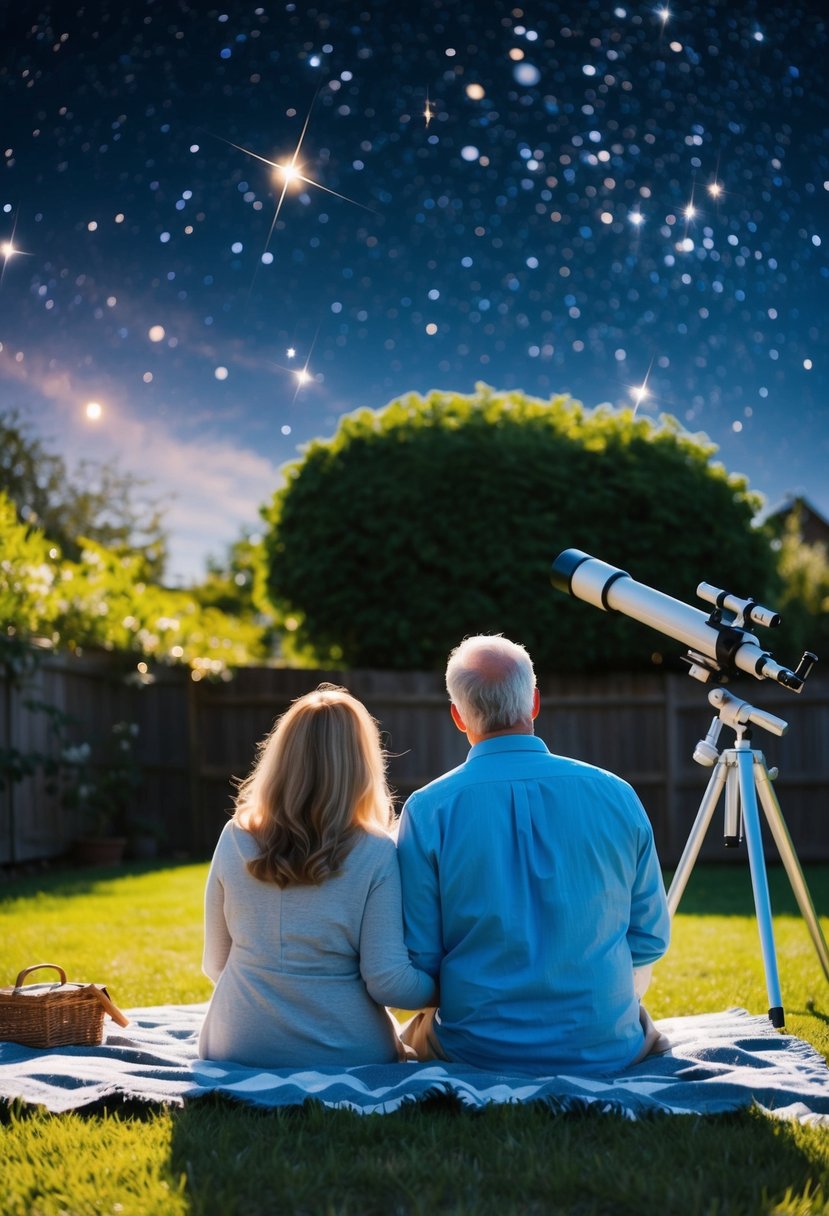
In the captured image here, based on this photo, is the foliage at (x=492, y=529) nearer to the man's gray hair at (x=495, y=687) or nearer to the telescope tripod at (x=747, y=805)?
the telescope tripod at (x=747, y=805)

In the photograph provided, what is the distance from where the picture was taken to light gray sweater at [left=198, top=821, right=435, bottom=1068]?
2.71 m

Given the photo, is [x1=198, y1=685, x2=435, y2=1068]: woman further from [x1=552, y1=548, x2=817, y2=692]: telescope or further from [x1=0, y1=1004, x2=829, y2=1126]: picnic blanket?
[x1=552, y1=548, x2=817, y2=692]: telescope

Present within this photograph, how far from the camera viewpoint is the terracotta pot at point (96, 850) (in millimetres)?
9133

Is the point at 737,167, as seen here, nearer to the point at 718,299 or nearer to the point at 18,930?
the point at 718,299

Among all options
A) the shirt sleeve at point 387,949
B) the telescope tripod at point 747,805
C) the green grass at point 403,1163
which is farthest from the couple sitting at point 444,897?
the telescope tripod at point 747,805

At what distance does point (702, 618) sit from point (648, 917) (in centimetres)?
128

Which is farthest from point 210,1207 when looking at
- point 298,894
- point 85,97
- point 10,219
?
point 85,97

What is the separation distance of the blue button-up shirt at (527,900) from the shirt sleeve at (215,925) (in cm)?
50

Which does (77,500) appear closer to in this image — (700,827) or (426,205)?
(426,205)

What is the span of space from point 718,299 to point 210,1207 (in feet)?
32.0

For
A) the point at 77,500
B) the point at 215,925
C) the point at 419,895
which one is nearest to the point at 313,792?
the point at 419,895

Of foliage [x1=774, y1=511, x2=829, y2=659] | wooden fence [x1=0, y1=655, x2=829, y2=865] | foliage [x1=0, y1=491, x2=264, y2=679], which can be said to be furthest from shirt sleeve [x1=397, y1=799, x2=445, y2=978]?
foliage [x1=774, y1=511, x2=829, y2=659]

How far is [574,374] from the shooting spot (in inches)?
467

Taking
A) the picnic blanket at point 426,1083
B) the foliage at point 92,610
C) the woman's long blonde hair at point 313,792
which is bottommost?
the picnic blanket at point 426,1083
